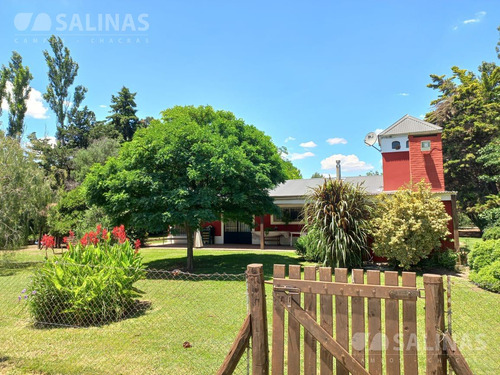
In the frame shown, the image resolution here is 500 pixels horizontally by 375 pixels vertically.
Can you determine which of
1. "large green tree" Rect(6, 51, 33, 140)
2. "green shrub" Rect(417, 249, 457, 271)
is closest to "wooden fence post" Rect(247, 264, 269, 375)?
"green shrub" Rect(417, 249, 457, 271)

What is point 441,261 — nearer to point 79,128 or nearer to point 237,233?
point 237,233

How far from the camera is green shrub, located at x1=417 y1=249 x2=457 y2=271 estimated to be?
33.7 feet

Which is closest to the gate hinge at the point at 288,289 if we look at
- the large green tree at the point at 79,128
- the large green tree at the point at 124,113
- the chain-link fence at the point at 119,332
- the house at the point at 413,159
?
the chain-link fence at the point at 119,332

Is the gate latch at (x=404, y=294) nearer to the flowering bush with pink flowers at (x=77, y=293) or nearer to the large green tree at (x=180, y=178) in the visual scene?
the flowering bush with pink flowers at (x=77, y=293)

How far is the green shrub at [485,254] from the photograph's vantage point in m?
8.55

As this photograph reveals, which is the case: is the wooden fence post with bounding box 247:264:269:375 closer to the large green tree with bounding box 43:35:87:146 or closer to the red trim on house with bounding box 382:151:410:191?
the red trim on house with bounding box 382:151:410:191

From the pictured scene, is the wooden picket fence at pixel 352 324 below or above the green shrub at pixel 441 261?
above

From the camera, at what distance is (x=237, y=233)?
1966 centimetres

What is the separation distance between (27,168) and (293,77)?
12479 millimetres

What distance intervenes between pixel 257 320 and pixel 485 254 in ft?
31.6

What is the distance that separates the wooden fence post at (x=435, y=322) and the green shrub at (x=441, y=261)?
968 centimetres

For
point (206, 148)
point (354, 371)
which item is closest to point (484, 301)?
point (354, 371)

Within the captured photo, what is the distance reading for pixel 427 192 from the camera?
9820 millimetres

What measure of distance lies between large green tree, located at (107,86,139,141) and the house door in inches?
776
